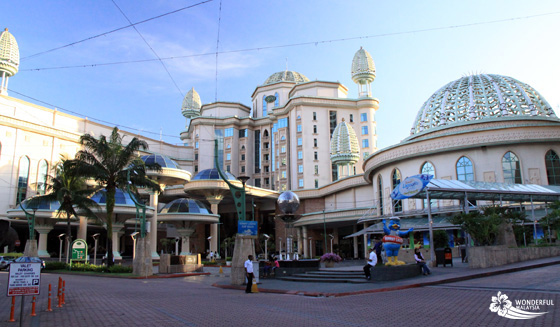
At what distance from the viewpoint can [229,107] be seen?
84.2m

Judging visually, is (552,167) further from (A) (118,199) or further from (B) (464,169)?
(A) (118,199)

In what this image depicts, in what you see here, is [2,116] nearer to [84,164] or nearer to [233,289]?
[84,164]

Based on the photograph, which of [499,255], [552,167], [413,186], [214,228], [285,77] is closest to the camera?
[499,255]

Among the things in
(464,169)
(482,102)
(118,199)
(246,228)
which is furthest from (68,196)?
(482,102)

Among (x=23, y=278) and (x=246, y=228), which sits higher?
(x=246, y=228)

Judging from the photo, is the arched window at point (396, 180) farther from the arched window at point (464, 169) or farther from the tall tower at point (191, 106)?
the tall tower at point (191, 106)

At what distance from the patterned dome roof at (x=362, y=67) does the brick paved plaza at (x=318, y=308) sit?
61654 millimetres

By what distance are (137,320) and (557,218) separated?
22.2 m

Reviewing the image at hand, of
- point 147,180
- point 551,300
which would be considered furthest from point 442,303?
point 147,180

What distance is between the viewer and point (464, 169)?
3384 cm

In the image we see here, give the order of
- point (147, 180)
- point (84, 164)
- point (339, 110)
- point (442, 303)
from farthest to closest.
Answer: point (339, 110) < point (147, 180) < point (84, 164) < point (442, 303)

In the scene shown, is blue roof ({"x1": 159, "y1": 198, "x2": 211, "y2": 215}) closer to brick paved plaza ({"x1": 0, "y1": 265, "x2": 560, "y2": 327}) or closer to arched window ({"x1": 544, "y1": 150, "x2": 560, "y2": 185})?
arched window ({"x1": 544, "y1": 150, "x2": 560, "y2": 185})

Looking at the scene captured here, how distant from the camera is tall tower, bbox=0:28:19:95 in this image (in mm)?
57219

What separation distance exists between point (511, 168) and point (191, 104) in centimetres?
7170
